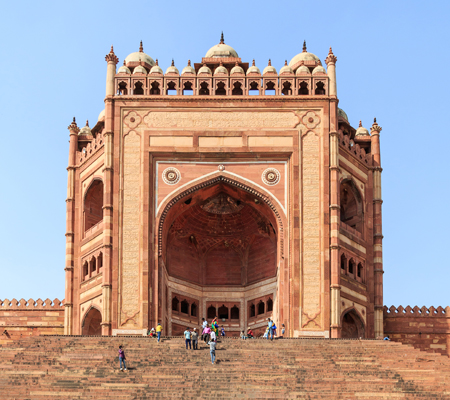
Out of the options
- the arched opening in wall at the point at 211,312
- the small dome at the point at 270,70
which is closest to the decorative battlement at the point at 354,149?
the small dome at the point at 270,70

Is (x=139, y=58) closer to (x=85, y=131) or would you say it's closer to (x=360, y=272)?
(x=85, y=131)

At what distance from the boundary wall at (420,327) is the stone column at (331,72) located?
9166 mm

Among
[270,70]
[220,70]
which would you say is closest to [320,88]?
[270,70]

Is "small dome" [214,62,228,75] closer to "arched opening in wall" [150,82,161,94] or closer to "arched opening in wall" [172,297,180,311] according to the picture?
"arched opening in wall" [150,82,161,94]

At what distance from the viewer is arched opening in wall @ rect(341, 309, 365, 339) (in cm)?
4365

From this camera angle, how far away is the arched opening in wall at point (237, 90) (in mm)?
44125

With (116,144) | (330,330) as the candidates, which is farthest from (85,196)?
(330,330)

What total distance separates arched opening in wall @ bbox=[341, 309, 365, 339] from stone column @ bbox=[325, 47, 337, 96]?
891 centimetres

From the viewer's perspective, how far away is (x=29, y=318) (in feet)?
150

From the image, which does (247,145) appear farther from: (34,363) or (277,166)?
(34,363)

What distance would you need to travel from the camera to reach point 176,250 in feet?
151

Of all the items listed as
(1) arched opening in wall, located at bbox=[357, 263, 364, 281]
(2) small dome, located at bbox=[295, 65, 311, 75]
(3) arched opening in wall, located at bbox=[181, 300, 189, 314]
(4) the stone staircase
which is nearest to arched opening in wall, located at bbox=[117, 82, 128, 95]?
(2) small dome, located at bbox=[295, 65, 311, 75]

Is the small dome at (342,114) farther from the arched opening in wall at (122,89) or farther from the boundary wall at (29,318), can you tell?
the boundary wall at (29,318)

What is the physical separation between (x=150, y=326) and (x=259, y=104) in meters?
9.76
